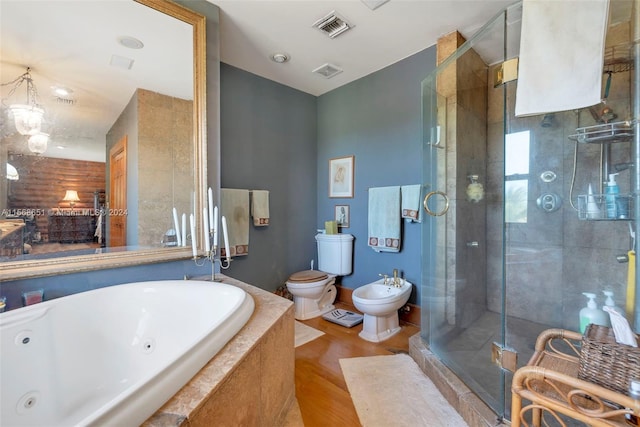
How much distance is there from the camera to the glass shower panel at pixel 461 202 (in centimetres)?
210

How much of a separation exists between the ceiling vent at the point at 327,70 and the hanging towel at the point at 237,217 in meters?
1.40

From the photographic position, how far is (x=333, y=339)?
2.31 metres

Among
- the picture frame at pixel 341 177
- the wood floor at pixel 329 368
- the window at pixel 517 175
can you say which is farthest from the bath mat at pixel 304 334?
the window at pixel 517 175

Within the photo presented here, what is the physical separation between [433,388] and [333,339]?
843mm

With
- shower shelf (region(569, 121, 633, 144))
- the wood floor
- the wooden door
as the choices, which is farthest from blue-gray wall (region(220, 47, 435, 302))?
shower shelf (region(569, 121, 633, 144))

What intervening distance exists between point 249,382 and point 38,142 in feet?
5.26

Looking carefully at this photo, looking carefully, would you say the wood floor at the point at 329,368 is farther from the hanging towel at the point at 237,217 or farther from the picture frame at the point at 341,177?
the picture frame at the point at 341,177

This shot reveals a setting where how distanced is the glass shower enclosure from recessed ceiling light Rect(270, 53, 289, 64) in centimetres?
129

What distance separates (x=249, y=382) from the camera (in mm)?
1062

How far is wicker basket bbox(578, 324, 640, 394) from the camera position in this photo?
2.65 feet

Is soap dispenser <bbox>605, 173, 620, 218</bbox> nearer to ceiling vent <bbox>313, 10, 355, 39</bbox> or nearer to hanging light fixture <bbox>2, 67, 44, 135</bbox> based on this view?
ceiling vent <bbox>313, 10, 355, 39</bbox>

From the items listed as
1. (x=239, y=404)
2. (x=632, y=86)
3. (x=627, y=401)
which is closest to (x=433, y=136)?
(x=632, y=86)

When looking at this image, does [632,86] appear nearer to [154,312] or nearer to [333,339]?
[333,339]

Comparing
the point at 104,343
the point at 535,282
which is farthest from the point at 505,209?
the point at 104,343
